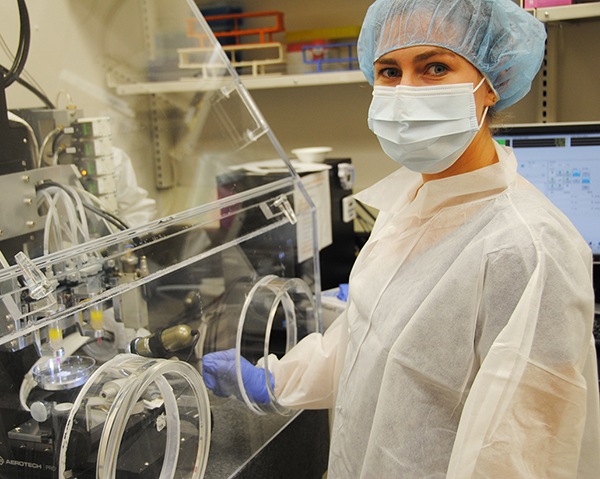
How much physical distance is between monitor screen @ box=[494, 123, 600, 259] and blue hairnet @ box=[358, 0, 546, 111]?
0.65 meters

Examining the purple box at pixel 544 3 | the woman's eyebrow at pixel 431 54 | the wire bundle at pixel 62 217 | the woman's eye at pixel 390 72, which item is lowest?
the wire bundle at pixel 62 217

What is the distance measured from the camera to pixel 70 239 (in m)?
1.00

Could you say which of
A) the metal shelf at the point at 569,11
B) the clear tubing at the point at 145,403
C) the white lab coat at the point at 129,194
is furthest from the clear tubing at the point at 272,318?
the metal shelf at the point at 569,11

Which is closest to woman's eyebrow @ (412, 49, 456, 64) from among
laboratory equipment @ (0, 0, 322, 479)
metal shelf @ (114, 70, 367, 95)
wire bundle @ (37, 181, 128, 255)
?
laboratory equipment @ (0, 0, 322, 479)

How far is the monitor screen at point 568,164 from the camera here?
1506 mm

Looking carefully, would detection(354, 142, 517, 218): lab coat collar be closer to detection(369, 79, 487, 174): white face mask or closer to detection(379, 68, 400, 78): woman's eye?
detection(369, 79, 487, 174): white face mask

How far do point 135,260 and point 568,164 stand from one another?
1.19 meters

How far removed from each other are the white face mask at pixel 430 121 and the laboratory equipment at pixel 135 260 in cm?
41

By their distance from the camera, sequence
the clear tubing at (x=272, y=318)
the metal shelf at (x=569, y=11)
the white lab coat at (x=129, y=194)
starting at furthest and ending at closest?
the metal shelf at (x=569, y=11), the white lab coat at (x=129, y=194), the clear tubing at (x=272, y=318)

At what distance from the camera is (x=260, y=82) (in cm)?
184

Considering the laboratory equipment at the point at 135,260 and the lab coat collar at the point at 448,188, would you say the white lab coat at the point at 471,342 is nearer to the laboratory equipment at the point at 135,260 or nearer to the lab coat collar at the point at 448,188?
the lab coat collar at the point at 448,188

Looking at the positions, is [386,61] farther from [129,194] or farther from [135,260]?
[129,194]

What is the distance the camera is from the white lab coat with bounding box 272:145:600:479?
73 centimetres

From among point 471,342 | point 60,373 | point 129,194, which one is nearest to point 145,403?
point 60,373
